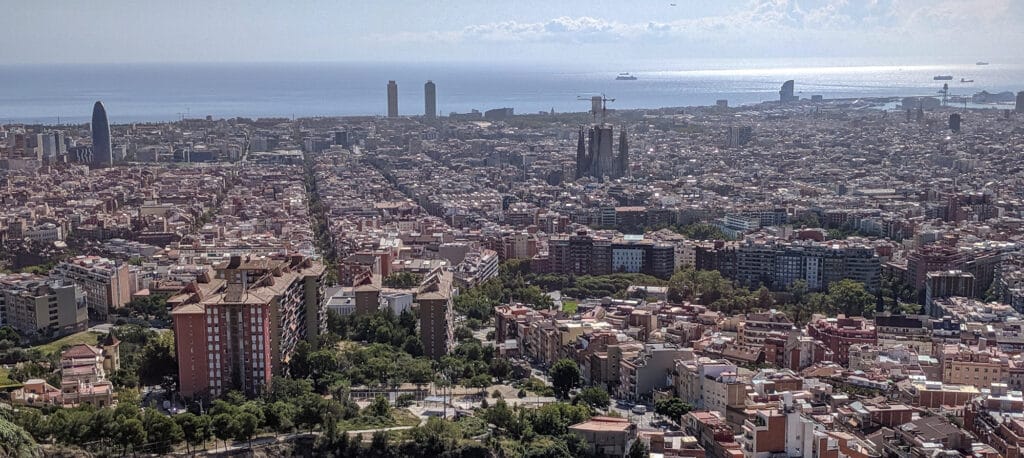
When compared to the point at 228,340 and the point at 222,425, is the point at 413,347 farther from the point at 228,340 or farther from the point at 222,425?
the point at 222,425

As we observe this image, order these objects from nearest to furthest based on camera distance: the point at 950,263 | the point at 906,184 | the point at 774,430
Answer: the point at 774,430
the point at 950,263
the point at 906,184

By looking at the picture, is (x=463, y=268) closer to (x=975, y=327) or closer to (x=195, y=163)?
(x=975, y=327)

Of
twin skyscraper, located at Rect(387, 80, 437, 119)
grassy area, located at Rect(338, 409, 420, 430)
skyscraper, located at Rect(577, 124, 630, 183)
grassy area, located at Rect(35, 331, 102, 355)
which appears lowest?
grassy area, located at Rect(338, 409, 420, 430)

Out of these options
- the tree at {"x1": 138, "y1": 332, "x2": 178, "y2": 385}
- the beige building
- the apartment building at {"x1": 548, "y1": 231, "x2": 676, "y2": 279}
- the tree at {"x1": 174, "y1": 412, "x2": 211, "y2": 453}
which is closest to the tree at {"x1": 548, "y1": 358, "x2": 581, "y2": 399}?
the beige building

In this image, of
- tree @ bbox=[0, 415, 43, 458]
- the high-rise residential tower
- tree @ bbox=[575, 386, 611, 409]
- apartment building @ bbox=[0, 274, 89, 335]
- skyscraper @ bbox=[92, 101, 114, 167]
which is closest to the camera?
tree @ bbox=[0, 415, 43, 458]

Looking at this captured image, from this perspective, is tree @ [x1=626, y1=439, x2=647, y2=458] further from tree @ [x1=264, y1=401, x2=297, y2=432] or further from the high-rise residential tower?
the high-rise residential tower

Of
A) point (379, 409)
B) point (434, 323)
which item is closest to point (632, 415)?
point (379, 409)

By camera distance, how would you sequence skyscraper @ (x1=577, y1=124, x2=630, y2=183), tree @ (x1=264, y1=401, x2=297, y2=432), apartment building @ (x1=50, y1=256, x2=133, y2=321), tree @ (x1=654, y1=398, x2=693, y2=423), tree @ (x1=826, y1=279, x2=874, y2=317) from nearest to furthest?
1. tree @ (x1=264, y1=401, x2=297, y2=432)
2. tree @ (x1=654, y1=398, x2=693, y2=423)
3. apartment building @ (x1=50, y1=256, x2=133, y2=321)
4. tree @ (x1=826, y1=279, x2=874, y2=317)
5. skyscraper @ (x1=577, y1=124, x2=630, y2=183)

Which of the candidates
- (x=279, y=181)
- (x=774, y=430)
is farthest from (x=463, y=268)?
(x=279, y=181)
